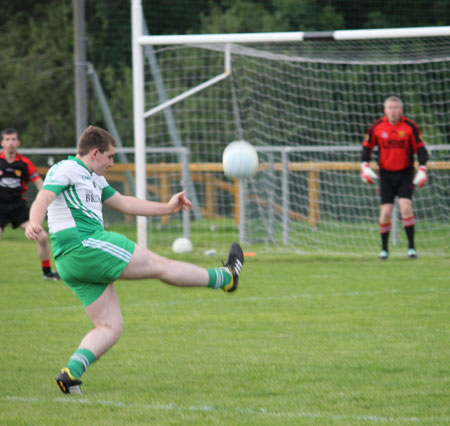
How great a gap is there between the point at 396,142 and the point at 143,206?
680 centimetres

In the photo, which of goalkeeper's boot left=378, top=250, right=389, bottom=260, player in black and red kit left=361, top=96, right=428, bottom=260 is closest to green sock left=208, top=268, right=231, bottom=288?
player in black and red kit left=361, top=96, right=428, bottom=260

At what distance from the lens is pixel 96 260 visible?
5.11m

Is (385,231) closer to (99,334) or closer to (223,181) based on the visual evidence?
(223,181)

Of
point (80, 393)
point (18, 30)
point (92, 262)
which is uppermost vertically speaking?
point (18, 30)

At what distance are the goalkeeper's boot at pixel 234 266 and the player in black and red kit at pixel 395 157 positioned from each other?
6366 mm

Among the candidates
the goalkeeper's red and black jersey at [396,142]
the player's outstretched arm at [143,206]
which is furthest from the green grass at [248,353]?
the goalkeeper's red and black jersey at [396,142]

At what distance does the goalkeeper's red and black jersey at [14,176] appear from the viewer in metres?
11.0

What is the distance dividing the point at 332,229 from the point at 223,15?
1140 centimetres

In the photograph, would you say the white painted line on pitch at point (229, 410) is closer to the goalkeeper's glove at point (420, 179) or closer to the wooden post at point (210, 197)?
the goalkeeper's glove at point (420, 179)

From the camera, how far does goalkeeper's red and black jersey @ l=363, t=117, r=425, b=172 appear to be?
12.0 meters

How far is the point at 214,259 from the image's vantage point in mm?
12602

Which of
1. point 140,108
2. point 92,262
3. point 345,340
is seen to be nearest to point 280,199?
point 140,108

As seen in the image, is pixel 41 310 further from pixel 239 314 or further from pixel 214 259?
pixel 214 259

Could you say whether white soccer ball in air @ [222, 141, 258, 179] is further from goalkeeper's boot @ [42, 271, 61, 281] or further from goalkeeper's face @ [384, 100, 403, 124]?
goalkeeper's face @ [384, 100, 403, 124]
